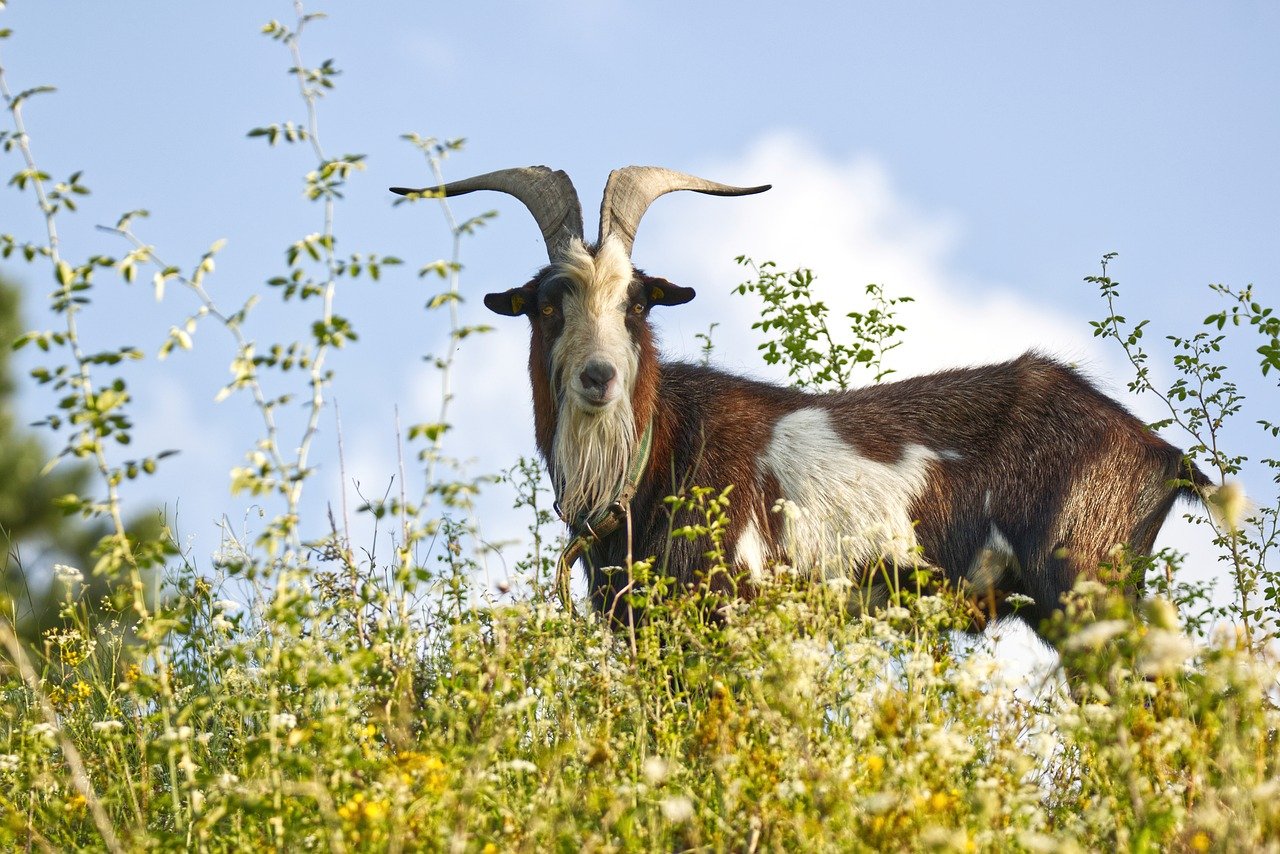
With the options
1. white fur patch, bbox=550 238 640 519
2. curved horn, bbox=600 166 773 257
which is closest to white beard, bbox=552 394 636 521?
white fur patch, bbox=550 238 640 519

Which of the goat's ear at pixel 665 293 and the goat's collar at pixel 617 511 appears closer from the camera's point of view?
the goat's collar at pixel 617 511

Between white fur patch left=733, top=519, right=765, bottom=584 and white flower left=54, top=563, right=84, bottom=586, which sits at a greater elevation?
white fur patch left=733, top=519, right=765, bottom=584

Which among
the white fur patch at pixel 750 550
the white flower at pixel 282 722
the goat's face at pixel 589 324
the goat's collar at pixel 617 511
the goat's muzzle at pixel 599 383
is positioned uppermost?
the goat's face at pixel 589 324

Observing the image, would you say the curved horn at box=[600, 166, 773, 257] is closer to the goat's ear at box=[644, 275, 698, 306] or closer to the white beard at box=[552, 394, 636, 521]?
the goat's ear at box=[644, 275, 698, 306]

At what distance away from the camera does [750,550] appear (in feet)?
18.7

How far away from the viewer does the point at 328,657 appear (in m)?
3.51

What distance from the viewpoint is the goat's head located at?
555 centimetres

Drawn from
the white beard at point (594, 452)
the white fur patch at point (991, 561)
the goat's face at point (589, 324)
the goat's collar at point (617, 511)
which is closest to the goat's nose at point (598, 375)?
the goat's face at point (589, 324)

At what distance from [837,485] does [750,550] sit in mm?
623

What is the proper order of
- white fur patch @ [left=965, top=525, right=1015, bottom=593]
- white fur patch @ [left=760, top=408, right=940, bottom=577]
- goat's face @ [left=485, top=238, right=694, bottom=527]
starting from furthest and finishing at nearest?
white fur patch @ [left=965, top=525, right=1015, bottom=593]
white fur patch @ [left=760, top=408, right=940, bottom=577]
goat's face @ [left=485, top=238, right=694, bottom=527]

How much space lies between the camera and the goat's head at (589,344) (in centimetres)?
555

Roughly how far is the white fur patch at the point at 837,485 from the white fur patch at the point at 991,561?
34 centimetres

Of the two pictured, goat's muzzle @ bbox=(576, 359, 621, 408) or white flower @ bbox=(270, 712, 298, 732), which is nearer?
white flower @ bbox=(270, 712, 298, 732)

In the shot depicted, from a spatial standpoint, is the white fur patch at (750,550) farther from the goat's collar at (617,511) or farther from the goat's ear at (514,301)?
the goat's ear at (514,301)
